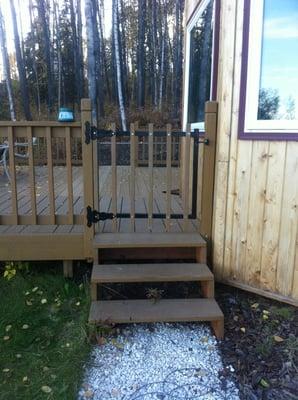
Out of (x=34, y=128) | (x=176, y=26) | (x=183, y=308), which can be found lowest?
(x=183, y=308)

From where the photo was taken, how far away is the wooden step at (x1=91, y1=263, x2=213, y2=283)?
2736 millimetres

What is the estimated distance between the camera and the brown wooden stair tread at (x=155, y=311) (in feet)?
8.22

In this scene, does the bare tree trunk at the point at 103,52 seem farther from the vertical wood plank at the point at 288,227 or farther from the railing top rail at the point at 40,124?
the vertical wood plank at the point at 288,227

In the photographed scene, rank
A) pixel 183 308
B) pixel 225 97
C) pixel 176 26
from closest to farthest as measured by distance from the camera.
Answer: pixel 183 308
pixel 225 97
pixel 176 26

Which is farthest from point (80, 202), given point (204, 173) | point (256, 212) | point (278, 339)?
point (278, 339)

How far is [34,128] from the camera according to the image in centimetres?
304

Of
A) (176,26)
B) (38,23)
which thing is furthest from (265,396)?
(38,23)

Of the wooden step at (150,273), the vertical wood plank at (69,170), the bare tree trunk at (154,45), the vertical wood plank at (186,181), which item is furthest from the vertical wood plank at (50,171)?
the bare tree trunk at (154,45)

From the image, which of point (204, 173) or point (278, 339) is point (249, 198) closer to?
point (204, 173)

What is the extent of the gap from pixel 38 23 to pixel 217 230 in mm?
20723

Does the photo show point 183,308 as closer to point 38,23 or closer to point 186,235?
point 186,235

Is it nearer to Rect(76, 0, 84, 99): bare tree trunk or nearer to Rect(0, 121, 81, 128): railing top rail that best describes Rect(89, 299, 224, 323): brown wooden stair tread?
Rect(0, 121, 81, 128): railing top rail

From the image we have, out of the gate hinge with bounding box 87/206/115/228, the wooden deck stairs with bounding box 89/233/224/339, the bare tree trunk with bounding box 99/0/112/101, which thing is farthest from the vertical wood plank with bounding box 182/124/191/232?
the bare tree trunk with bounding box 99/0/112/101

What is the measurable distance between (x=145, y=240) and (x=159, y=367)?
40.3 inches
